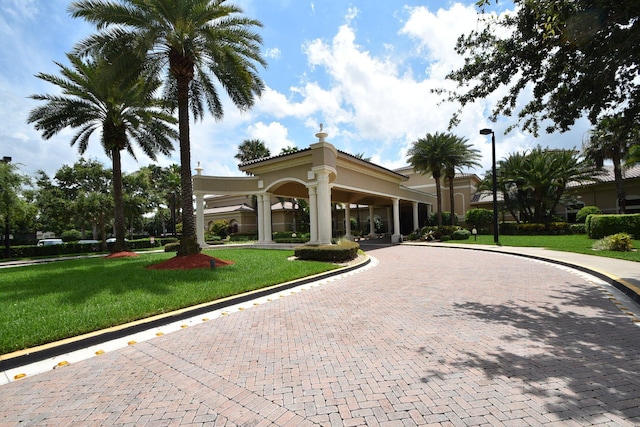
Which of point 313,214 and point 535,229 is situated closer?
point 313,214

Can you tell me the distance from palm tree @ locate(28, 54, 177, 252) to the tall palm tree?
2.98 meters

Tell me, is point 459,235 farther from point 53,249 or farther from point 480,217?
point 53,249

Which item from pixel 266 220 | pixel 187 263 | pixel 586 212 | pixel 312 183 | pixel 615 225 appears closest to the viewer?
pixel 187 263

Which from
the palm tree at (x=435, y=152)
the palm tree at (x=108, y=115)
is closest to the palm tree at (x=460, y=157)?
the palm tree at (x=435, y=152)

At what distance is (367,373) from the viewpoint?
3.51 m

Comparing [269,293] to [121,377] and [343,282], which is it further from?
[121,377]

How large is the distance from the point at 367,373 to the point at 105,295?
22.0 ft

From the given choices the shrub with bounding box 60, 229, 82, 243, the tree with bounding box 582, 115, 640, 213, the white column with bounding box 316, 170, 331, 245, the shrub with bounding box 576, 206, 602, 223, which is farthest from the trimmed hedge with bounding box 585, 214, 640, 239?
the shrub with bounding box 60, 229, 82, 243

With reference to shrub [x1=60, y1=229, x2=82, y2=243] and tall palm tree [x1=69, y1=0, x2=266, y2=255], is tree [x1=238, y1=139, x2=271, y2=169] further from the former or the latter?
shrub [x1=60, y1=229, x2=82, y2=243]

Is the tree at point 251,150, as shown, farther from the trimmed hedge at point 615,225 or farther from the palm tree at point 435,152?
the trimmed hedge at point 615,225

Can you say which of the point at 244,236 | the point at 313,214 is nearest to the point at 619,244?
the point at 313,214

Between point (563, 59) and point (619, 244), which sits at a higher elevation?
point (563, 59)

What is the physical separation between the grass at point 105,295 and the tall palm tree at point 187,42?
3317 millimetres

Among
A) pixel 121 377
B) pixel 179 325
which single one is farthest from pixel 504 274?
pixel 121 377
